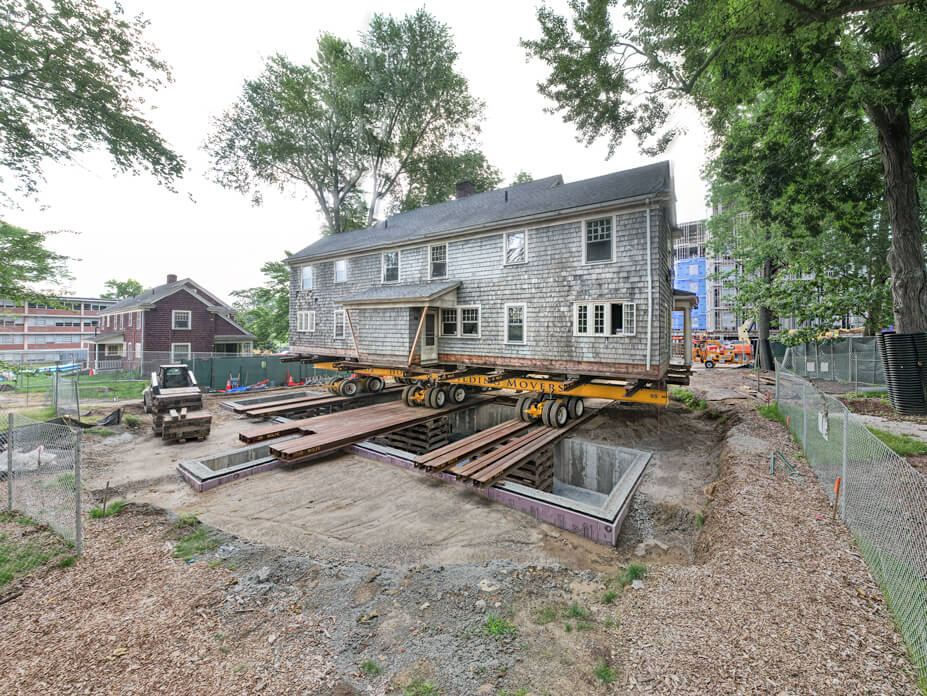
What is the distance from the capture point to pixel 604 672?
2990 millimetres

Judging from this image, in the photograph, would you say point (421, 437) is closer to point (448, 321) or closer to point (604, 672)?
point (448, 321)

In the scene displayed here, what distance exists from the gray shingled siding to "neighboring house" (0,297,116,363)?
4566 cm

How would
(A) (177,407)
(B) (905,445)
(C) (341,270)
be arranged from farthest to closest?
(C) (341,270) < (A) (177,407) < (B) (905,445)

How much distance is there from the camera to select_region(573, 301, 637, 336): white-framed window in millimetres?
10797

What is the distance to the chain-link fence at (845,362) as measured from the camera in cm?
1700

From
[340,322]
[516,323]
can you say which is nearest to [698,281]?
[516,323]

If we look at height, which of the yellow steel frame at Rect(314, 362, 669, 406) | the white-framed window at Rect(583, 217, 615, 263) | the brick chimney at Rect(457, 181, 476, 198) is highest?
the brick chimney at Rect(457, 181, 476, 198)

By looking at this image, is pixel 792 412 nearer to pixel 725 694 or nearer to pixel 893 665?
pixel 893 665

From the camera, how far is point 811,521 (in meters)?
5.07

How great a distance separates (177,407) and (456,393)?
10.4 metres

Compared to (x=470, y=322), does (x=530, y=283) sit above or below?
above

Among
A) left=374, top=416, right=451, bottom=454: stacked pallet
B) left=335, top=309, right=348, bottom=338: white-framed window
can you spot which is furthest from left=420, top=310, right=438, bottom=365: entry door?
left=335, top=309, right=348, bottom=338: white-framed window

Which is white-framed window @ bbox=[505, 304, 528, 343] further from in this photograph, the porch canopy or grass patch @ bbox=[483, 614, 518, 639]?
grass patch @ bbox=[483, 614, 518, 639]

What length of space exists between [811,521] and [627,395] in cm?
580
